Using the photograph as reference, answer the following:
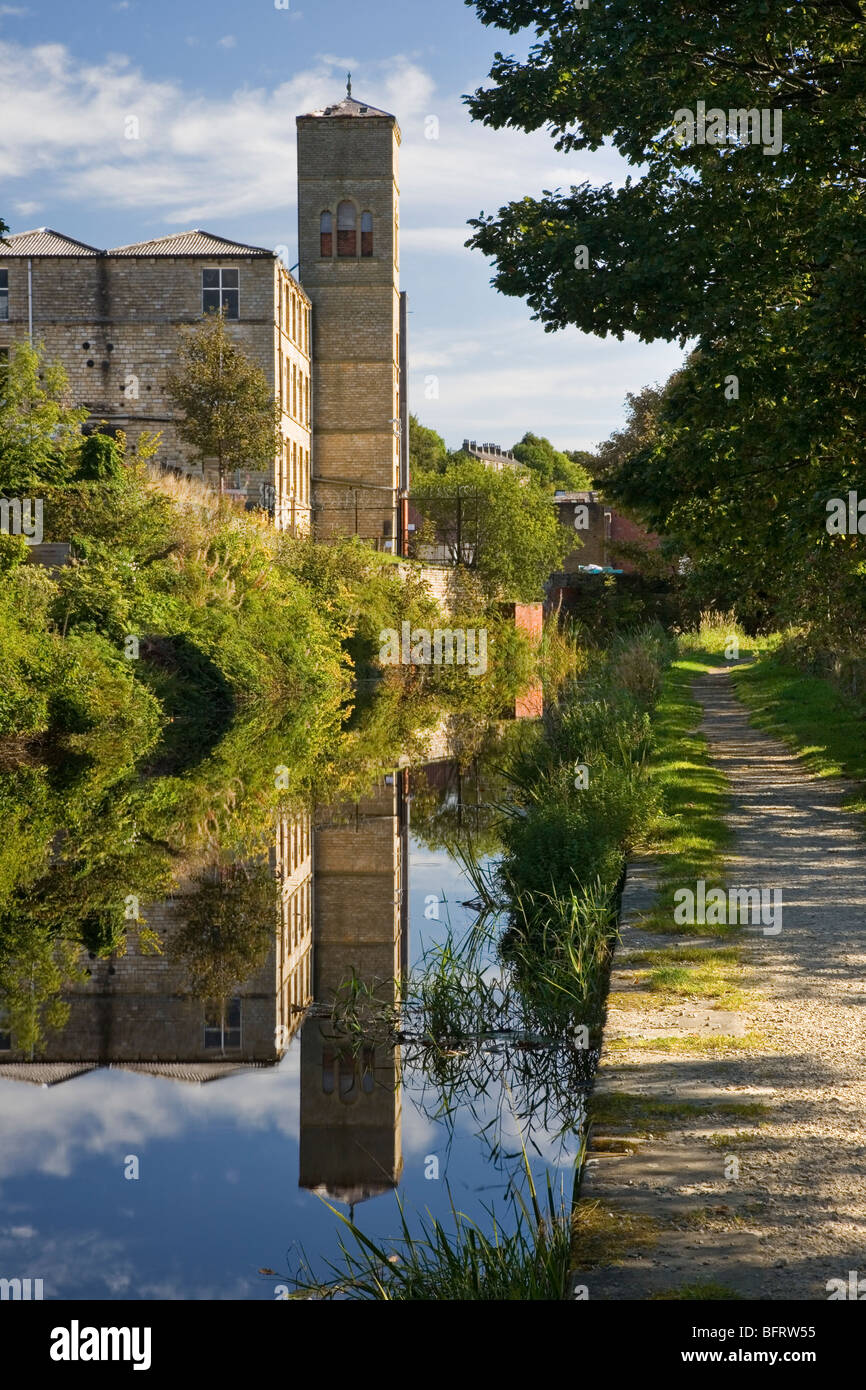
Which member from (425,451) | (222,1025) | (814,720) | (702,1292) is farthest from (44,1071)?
(425,451)

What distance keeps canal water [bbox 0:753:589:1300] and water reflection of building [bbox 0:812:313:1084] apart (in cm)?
2

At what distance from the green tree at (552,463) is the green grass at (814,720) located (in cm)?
9610

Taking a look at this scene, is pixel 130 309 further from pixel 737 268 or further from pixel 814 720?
pixel 737 268

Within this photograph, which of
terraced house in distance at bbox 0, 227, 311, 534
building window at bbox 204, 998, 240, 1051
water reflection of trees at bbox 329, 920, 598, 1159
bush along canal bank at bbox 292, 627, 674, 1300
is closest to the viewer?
bush along canal bank at bbox 292, 627, 674, 1300

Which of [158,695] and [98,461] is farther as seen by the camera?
[98,461]

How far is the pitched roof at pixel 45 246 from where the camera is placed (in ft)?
159

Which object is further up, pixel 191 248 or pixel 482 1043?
pixel 191 248

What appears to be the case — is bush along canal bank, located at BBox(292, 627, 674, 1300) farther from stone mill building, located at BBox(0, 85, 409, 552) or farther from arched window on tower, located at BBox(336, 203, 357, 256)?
arched window on tower, located at BBox(336, 203, 357, 256)

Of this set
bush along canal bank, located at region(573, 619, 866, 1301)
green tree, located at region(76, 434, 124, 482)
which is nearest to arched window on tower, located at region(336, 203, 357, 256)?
green tree, located at region(76, 434, 124, 482)

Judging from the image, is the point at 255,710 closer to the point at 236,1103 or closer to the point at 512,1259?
the point at 236,1103

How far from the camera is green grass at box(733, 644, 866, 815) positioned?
1673 centimetres

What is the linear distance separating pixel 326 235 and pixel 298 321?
5.22 m

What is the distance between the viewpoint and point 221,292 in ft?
159
